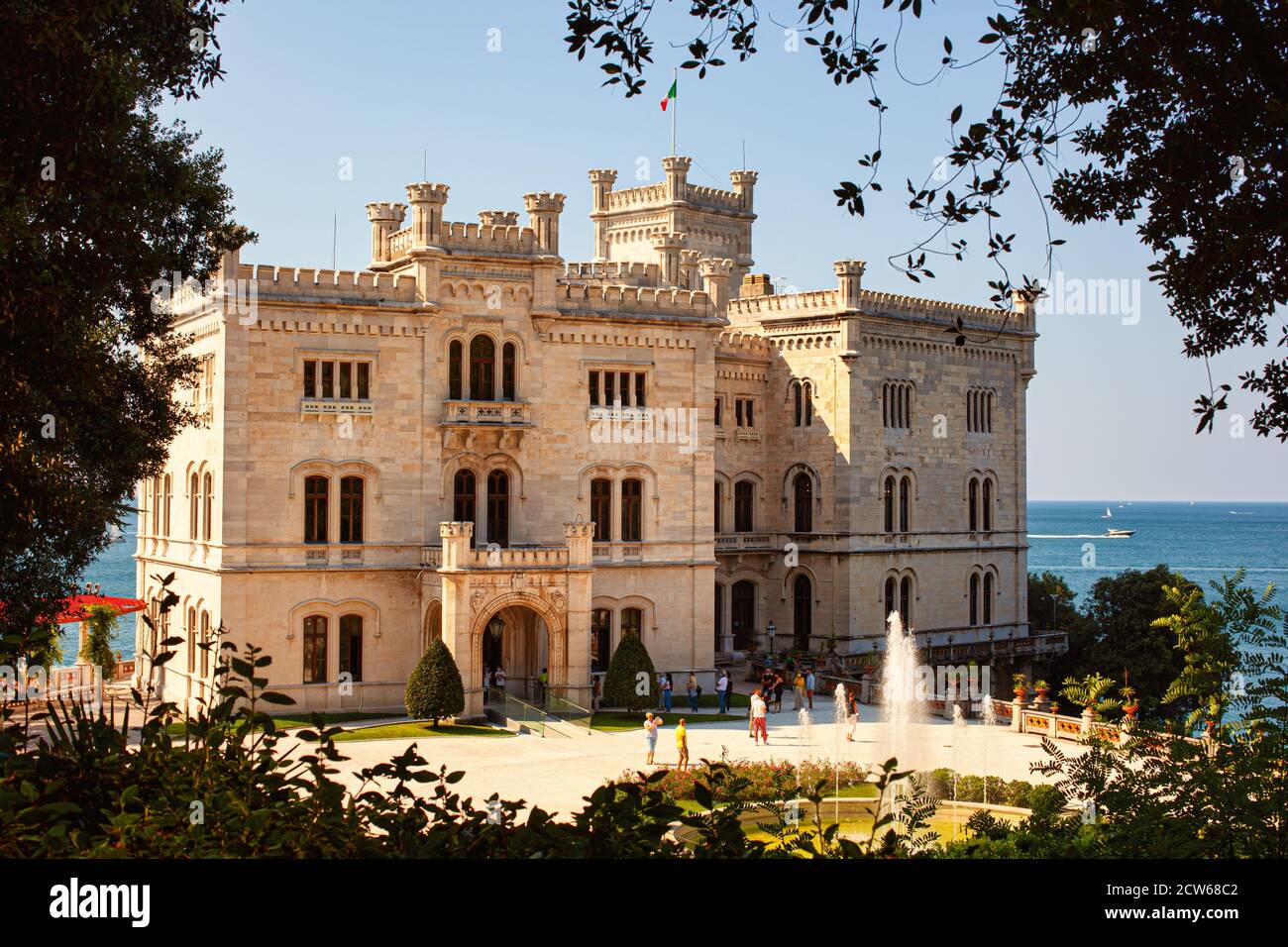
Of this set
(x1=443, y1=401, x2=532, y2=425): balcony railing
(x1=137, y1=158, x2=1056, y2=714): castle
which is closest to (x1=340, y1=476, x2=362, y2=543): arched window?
(x1=137, y1=158, x2=1056, y2=714): castle

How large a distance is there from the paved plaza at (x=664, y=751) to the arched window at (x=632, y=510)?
22.8 feet

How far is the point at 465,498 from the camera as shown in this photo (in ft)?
142

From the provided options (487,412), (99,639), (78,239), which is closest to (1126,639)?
(487,412)

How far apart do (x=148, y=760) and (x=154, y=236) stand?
1181 centimetres

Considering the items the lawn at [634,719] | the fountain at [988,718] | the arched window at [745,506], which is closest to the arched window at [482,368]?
the lawn at [634,719]

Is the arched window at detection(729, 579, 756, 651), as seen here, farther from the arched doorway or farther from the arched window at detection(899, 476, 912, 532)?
the arched doorway

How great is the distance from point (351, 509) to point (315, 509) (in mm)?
1103

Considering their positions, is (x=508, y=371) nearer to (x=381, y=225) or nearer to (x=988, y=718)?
(x=381, y=225)

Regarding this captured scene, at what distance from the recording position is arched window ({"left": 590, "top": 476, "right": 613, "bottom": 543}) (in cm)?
4522

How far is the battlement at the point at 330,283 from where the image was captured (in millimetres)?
40375

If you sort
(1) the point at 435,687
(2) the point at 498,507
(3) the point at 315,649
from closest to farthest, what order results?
1. (1) the point at 435,687
2. (3) the point at 315,649
3. (2) the point at 498,507
